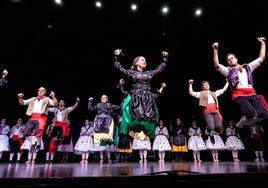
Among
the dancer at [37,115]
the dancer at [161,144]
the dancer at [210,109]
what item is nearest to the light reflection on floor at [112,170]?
the dancer at [210,109]

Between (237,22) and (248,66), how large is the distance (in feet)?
7.90

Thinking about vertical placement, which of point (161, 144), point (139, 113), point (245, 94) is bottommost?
point (161, 144)

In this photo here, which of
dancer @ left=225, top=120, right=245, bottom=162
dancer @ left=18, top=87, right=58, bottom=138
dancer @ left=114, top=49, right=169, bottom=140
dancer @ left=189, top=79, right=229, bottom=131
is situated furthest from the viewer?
dancer @ left=225, top=120, right=245, bottom=162

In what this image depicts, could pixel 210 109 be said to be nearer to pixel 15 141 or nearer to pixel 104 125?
pixel 104 125

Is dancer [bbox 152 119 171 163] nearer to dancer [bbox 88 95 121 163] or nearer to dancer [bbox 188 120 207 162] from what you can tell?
dancer [bbox 188 120 207 162]

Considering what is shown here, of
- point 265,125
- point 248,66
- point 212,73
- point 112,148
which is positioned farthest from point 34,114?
point 265,125

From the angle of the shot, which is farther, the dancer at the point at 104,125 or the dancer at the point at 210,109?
the dancer at the point at 104,125

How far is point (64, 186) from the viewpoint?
4.75 feet

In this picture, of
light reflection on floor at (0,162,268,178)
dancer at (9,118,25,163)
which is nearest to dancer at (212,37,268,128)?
light reflection on floor at (0,162,268,178)

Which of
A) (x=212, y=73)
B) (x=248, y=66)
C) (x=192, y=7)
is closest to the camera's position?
(x=248, y=66)

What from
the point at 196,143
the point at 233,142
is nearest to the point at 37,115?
the point at 196,143

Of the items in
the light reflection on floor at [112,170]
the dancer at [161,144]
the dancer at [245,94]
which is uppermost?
the dancer at [245,94]

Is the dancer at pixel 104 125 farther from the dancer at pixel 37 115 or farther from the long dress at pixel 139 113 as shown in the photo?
the long dress at pixel 139 113

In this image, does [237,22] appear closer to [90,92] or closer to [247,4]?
[247,4]
